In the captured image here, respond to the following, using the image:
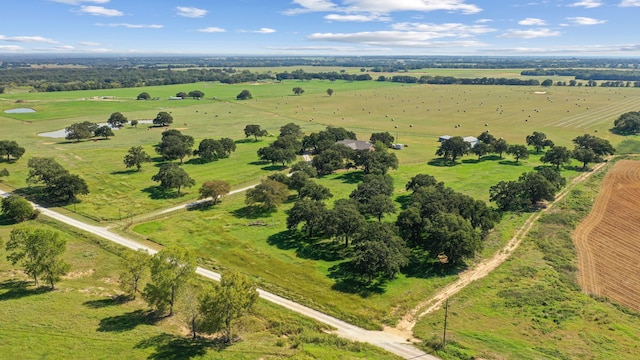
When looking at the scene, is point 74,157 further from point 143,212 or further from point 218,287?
point 218,287

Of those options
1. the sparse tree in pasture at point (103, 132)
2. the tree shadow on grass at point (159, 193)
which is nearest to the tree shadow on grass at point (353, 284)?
the tree shadow on grass at point (159, 193)

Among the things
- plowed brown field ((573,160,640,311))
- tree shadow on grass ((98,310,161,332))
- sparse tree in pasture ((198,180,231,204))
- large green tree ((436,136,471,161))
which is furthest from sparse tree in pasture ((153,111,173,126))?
plowed brown field ((573,160,640,311))

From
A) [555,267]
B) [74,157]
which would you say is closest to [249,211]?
[555,267]

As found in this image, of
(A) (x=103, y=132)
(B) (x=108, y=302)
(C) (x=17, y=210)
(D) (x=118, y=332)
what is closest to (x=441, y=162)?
(B) (x=108, y=302)

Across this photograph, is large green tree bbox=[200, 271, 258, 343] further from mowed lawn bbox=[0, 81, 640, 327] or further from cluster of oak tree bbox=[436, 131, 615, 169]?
cluster of oak tree bbox=[436, 131, 615, 169]

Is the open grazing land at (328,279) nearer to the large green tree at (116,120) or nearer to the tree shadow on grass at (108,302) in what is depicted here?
the tree shadow on grass at (108,302)

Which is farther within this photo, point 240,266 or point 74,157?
point 74,157

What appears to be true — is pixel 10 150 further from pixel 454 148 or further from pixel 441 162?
pixel 454 148
